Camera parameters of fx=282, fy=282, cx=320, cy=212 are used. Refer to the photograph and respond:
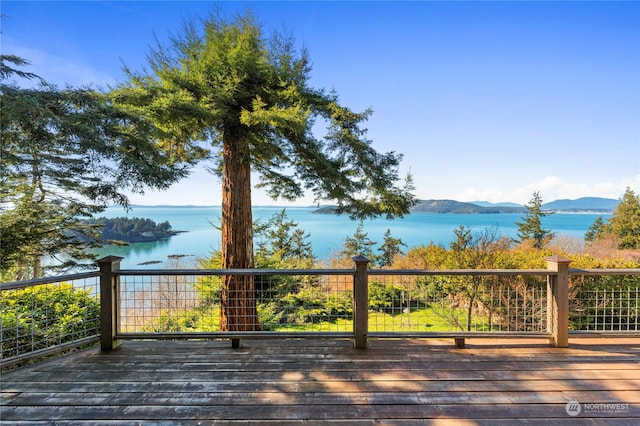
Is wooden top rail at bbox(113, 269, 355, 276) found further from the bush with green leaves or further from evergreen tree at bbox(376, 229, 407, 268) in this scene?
evergreen tree at bbox(376, 229, 407, 268)

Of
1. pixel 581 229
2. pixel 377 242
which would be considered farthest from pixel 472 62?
pixel 581 229

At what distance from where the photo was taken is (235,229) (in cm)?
511

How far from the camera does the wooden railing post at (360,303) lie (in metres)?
3.25

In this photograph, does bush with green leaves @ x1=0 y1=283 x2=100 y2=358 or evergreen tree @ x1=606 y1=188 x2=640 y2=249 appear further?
evergreen tree @ x1=606 y1=188 x2=640 y2=249

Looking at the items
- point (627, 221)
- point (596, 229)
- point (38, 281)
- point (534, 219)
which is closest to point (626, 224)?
point (627, 221)

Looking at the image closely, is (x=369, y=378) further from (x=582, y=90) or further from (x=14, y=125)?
(x=582, y=90)

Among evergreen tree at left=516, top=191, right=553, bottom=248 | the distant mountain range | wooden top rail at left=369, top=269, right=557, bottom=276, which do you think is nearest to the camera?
wooden top rail at left=369, top=269, right=557, bottom=276

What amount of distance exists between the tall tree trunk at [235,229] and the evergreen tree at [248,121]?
18 millimetres

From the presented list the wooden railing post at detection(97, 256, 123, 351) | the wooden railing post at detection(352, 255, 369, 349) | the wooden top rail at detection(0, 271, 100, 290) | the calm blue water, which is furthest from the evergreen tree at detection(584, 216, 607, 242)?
the wooden top rail at detection(0, 271, 100, 290)

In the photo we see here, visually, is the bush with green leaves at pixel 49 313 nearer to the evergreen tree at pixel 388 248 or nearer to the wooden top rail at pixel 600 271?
the wooden top rail at pixel 600 271

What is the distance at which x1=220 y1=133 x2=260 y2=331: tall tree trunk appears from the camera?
5.05 m

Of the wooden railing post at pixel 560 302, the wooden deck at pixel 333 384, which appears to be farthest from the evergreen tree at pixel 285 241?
the wooden railing post at pixel 560 302

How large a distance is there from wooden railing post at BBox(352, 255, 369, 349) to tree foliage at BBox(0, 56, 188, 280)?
3.26m

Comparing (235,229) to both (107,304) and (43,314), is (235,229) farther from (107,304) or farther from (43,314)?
(43,314)
